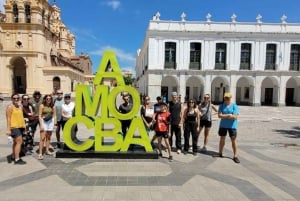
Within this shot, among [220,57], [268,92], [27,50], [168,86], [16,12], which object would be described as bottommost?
[268,92]

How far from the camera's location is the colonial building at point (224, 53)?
30.1 metres

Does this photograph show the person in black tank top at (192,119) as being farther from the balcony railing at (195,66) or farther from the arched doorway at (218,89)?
the arched doorway at (218,89)

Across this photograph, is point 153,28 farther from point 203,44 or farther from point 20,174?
point 20,174

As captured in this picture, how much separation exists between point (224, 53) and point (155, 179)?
92.4 ft

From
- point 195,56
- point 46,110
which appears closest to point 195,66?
point 195,56

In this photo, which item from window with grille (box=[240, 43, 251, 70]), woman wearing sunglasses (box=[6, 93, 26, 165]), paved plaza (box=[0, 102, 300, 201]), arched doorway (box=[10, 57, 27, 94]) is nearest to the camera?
paved plaza (box=[0, 102, 300, 201])

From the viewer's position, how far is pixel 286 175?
5914mm

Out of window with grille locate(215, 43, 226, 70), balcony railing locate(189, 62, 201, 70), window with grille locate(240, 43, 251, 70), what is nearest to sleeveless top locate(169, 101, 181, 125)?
balcony railing locate(189, 62, 201, 70)

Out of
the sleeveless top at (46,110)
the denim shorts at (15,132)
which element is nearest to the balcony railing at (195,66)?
the sleeveless top at (46,110)

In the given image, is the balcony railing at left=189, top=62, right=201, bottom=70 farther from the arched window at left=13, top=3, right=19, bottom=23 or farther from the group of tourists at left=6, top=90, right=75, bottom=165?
the arched window at left=13, top=3, right=19, bottom=23

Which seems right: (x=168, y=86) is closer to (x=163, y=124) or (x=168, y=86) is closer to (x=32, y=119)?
(x=163, y=124)

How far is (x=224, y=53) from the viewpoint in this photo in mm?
31062

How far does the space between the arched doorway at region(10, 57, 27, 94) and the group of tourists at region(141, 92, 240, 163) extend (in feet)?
132

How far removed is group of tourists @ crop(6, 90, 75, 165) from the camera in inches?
246
